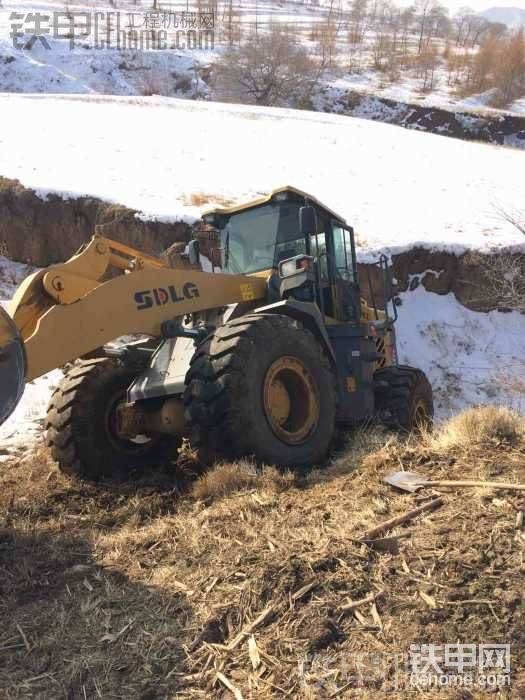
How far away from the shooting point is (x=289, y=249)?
738cm

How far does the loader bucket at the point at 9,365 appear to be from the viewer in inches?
162

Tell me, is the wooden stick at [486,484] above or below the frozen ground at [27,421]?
above

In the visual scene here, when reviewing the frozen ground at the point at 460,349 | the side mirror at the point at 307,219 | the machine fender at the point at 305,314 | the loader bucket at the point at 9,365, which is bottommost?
the frozen ground at the point at 460,349

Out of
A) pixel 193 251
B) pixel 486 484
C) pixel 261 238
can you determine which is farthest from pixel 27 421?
pixel 486 484

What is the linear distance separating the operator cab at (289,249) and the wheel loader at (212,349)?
0.05 ft

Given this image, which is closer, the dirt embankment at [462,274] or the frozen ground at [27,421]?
the frozen ground at [27,421]

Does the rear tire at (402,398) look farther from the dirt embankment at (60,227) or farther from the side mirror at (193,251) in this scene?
the dirt embankment at (60,227)

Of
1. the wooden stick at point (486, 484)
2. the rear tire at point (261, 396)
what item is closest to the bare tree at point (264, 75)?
the rear tire at point (261, 396)

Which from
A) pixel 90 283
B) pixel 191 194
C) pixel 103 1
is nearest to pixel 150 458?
pixel 90 283

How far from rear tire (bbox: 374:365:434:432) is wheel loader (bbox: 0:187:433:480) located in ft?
0.09

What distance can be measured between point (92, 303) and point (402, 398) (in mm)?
4582

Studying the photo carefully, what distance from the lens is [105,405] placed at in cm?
644

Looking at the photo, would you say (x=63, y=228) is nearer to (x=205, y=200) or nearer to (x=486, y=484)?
(x=205, y=200)

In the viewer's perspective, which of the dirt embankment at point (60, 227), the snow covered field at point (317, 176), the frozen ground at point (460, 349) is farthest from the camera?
the dirt embankment at point (60, 227)
